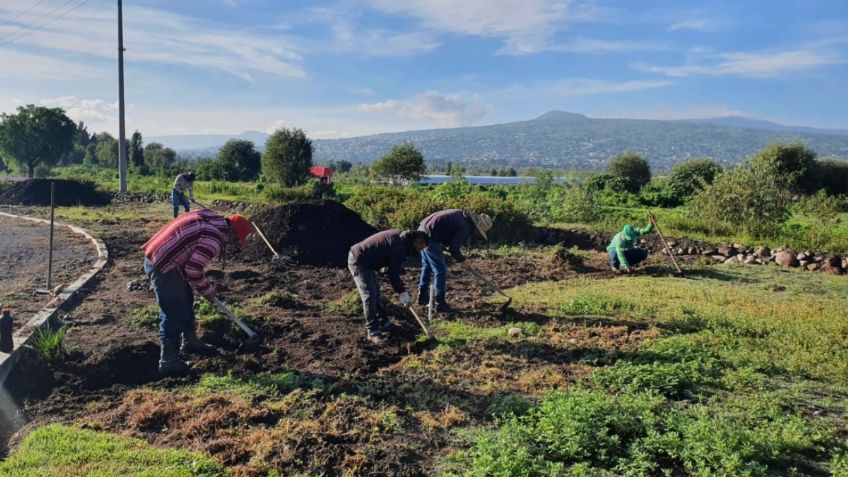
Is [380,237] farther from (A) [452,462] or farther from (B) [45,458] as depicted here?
(B) [45,458]

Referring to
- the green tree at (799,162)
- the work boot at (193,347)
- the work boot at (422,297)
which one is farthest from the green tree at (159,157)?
the work boot at (193,347)

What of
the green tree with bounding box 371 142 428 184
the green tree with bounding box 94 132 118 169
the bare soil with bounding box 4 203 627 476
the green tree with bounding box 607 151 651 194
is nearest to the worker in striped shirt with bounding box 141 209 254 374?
the bare soil with bounding box 4 203 627 476

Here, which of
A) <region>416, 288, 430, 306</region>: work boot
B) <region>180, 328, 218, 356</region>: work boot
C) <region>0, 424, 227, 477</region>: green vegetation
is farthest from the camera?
<region>416, 288, 430, 306</region>: work boot

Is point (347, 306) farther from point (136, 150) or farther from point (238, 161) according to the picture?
point (136, 150)

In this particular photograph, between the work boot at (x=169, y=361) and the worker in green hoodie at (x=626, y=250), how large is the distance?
7.50 meters

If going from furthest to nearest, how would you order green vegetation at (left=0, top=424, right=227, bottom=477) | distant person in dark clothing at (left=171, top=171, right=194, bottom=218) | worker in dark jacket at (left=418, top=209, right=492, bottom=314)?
distant person in dark clothing at (left=171, top=171, right=194, bottom=218)
worker in dark jacket at (left=418, top=209, right=492, bottom=314)
green vegetation at (left=0, top=424, right=227, bottom=477)

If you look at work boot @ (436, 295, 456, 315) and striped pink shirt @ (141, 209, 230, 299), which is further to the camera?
work boot @ (436, 295, 456, 315)

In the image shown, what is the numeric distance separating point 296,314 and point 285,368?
1912 millimetres

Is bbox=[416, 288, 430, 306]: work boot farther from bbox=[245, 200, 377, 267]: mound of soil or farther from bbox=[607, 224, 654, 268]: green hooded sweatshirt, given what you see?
bbox=[607, 224, 654, 268]: green hooded sweatshirt

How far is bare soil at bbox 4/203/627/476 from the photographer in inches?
154

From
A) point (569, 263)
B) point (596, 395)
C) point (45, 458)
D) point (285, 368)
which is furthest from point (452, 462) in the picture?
point (569, 263)

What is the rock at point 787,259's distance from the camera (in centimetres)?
1075

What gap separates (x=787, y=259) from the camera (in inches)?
424

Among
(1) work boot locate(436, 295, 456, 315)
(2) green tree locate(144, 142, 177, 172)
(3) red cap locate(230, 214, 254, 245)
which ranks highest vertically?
(2) green tree locate(144, 142, 177, 172)
